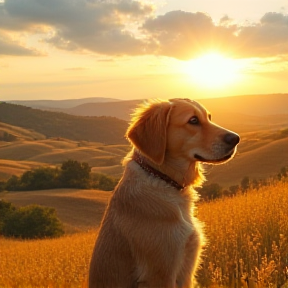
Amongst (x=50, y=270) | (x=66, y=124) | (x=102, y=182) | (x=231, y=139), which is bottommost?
(x=66, y=124)

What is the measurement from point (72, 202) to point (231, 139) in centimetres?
4767

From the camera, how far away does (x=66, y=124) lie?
168250 mm

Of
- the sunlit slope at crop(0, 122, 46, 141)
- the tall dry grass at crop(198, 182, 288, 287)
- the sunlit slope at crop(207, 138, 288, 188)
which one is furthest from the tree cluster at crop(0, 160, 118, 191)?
the sunlit slope at crop(0, 122, 46, 141)

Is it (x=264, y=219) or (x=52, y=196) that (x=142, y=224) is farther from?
(x=52, y=196)

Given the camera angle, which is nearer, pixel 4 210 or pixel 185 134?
pixel 185 134

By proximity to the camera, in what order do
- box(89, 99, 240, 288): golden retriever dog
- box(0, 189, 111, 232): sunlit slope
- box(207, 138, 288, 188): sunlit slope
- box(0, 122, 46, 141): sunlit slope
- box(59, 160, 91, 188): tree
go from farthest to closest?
box(0, 122, 46, 141): sunlit slope
box(59, 160, 91, 188): tree
box(207, 138, 288, 188): sunlit slope
box(0, 189, 111, 232): sunlit slope
box(89, 99, 240, 288): golden retriever dog

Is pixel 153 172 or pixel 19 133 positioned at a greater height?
pixel 153 172

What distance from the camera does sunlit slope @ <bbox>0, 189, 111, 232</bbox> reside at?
44938mm

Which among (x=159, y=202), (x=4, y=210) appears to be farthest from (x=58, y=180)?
(x=159, y=202)

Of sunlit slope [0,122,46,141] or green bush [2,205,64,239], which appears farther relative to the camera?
sunlit slope [0,122,46,141]

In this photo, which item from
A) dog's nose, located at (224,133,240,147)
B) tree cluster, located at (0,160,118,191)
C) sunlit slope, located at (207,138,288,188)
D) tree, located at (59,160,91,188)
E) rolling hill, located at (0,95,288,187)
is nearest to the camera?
dog's nose, located at (224,133,240,147)

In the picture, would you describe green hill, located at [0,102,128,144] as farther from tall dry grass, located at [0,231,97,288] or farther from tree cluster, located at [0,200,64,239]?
tall dry grass, located at [0,231,97,288]

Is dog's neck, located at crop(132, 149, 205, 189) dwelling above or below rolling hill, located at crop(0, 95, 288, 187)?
above

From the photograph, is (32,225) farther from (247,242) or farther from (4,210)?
(247,242)
